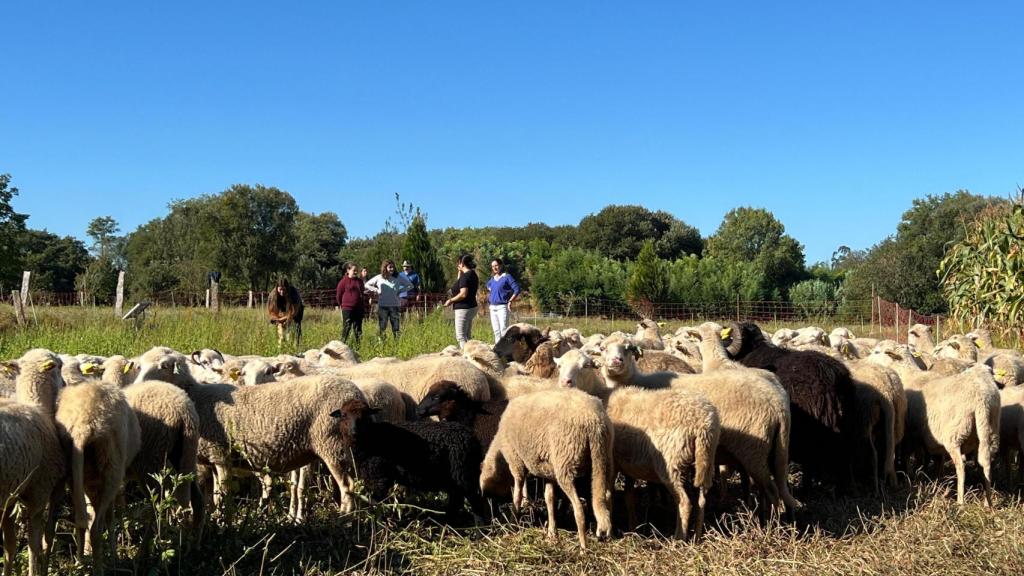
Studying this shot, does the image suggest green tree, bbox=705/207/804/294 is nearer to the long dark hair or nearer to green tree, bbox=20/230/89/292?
green tree, bbox=20/230/89/292

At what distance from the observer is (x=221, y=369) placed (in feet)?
26.8

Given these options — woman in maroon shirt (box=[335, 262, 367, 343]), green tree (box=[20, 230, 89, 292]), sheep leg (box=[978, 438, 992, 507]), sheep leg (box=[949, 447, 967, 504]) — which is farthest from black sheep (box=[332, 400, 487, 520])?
green tree (box=[20, 230, 89, 292])

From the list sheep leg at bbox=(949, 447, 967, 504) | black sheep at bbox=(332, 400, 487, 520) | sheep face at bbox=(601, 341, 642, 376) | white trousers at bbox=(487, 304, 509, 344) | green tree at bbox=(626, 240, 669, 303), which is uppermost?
green tree at bbox=(626, 240, 669, 303)

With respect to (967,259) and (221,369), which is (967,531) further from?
(967,259)

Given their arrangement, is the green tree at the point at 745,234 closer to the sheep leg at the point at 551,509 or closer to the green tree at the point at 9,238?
the green tree at the point at 9,238

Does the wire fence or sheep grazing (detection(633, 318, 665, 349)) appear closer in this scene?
sheep grazing (detection(633, 318, 665, 349))

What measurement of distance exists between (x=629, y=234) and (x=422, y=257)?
40479 mm

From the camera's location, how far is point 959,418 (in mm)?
6277

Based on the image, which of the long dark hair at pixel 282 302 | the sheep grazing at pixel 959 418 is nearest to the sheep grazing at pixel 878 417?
the sheep grazing at pixel 959 418

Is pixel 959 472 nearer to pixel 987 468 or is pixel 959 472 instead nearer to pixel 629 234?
pixel 987 468

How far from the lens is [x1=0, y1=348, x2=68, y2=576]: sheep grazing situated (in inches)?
153

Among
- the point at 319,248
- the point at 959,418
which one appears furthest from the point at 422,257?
the point at 319,248

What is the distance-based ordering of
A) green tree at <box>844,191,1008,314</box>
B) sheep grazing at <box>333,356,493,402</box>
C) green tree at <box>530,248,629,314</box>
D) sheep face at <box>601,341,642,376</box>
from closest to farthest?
sheep face at <box>601,341,642,376</box> → sheep grazing at <box>333,356,493,402</box> → green tree at <box>530,248,629,314</box> → green tree at <box>844,191,1008,314</box>

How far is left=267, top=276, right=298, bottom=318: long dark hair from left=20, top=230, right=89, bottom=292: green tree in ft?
143
